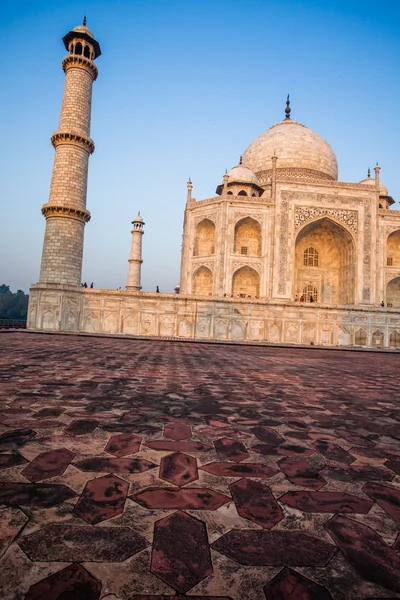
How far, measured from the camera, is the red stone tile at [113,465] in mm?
1416

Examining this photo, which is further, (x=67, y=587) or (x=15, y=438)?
(x=15, y=438)

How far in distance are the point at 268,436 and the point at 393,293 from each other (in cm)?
2701

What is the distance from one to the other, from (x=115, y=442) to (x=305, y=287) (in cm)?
2582

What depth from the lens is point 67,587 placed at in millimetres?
766

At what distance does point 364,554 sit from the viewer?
3.10 feet

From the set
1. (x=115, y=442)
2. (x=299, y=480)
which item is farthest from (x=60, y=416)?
(x=299, y=480)

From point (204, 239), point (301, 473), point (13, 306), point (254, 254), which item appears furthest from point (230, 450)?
point (13, 306)

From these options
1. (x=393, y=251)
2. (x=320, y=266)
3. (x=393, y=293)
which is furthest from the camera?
(x=320, y=266)

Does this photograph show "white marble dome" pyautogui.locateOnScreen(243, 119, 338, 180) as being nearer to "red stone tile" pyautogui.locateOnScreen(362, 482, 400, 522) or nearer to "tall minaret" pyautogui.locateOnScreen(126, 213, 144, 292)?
"tall minaret" pyautogui.locateOnScreen(126, 213, 144, 292)

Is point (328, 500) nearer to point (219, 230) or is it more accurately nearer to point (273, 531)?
point (273, 531)

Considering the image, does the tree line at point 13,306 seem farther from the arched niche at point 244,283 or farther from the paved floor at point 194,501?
the paved floor at point 194,501

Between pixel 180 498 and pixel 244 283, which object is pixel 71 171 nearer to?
pixel 244 283

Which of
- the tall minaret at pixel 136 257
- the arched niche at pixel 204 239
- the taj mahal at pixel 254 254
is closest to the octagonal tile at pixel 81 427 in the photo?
the taj mahal at pixel 254 254

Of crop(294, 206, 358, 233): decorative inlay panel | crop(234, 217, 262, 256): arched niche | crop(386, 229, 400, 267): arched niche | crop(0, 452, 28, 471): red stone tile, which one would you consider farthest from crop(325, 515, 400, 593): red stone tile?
crop(386, 229, 400, 267): arched niche
